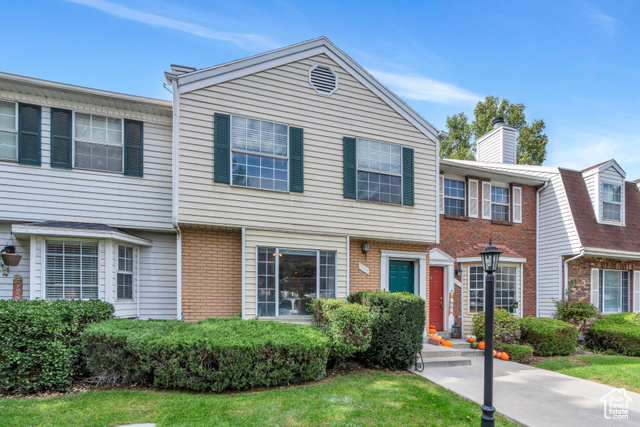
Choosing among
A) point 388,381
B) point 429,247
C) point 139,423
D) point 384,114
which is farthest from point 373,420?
point 384,114

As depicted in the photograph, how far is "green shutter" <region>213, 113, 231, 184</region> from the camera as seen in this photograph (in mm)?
7254

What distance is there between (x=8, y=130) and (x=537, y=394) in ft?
37.1

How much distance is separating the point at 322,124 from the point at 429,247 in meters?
4.48

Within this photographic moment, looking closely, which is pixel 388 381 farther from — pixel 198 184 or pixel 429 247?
pixel 198 184

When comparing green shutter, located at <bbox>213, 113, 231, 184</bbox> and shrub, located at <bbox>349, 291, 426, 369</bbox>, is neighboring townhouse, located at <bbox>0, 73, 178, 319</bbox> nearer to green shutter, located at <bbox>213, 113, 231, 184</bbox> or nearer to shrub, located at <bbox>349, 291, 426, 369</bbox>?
green shutter, located at <bbox>213, 113, 231, 184</bbox>

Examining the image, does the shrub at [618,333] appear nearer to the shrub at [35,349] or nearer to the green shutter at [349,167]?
the green shutter at [349,167]

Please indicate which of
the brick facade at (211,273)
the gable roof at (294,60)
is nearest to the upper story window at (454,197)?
the gable roof at (294,60)

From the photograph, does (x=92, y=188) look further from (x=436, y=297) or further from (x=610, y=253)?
(x=610, y=253)

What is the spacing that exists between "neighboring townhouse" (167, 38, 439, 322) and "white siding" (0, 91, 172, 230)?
1.39 meters

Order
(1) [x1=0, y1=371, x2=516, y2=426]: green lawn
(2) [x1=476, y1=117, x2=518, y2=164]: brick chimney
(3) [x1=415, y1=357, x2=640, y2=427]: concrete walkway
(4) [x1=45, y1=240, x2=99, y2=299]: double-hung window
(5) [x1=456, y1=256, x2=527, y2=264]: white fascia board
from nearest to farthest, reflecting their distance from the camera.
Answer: (1) [x1=0, y1=371, x2=516, y2=426]: green lawn
(3) [x1=415, y1=357, x2=640, y2=427]: concrete walkway
(4) [x1=45, y1=240, x2=99, y2=299]: double-hung window
(5) [x1=456, y1=256, x2=527, y2=264]: white fascia board
(2) [x1=476, y1=117, x2=518, y2=164]: brick chimney

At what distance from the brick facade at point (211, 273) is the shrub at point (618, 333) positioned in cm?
1138

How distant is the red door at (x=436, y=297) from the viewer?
1034 cm

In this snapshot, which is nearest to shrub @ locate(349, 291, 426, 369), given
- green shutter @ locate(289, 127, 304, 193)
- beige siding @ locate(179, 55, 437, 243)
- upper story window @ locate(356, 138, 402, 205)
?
beige siding @ locate(179, 55, 437, 243)

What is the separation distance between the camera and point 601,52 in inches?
501
